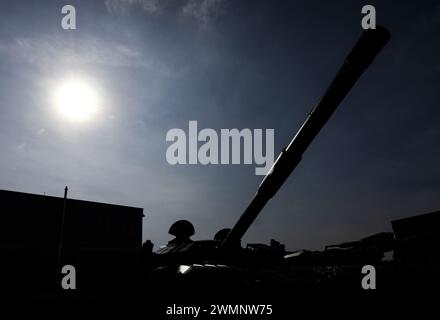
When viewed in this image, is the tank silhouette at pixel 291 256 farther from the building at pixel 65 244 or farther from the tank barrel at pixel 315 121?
the building at pixel 65 244

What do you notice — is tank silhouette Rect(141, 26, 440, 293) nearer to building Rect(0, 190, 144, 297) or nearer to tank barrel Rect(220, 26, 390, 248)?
tank barrel Rect(220, 26, 390, 248)

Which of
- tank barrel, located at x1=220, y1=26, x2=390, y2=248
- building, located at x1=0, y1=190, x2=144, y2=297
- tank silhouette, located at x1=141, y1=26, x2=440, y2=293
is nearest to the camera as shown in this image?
tank barrel, located at x1=220, y1=26, x2=390, y2=248

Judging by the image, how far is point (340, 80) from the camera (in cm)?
707

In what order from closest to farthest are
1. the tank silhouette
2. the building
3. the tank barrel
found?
the tank barrel < the tank silhouette < the building

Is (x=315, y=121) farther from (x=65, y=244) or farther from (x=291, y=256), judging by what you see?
(x=65, y=244)

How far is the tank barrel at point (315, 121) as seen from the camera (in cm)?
641

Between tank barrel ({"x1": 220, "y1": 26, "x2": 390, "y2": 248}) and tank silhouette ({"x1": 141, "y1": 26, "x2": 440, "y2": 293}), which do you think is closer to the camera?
tank barrel ({"x1": 220, "y1": 26, "x2": 390, "y2": 248})

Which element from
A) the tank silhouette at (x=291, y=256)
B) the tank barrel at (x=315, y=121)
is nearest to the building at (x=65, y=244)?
the tank silhouette at (x=291, y=256)

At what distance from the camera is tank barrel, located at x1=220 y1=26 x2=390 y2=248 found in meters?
6.41

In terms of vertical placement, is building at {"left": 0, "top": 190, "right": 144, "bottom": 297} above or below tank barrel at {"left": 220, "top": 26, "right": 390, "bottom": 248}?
below

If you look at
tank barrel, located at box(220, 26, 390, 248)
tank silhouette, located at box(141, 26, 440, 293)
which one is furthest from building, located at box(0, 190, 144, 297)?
tank barrel, located at box(220, 26, 390, 248)
